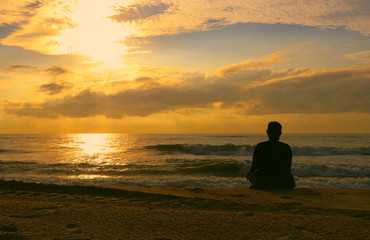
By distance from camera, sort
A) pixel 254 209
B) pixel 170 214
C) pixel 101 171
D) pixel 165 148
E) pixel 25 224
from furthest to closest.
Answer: pixel 165 148
pixel 101 171
pixel 254 209
pixel 170 214
pixel 25 224

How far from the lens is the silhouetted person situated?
6234mm

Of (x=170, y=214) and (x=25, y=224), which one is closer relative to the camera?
(x=25, y=224)

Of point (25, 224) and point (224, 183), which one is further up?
point (25, 224)

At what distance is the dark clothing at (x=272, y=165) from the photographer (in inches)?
246

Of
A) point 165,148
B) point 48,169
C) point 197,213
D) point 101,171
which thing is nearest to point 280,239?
point 197,213

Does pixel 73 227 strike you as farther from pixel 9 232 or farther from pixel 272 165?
pixel 272 165

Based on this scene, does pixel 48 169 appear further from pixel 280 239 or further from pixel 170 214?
pixel 280 239

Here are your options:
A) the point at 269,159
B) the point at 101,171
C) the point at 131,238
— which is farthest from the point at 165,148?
the point at 131,238

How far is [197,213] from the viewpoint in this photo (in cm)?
482

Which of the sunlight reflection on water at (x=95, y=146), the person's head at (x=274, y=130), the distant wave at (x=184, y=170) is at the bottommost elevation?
the sunlight reflection on water at (x=95, y=146)

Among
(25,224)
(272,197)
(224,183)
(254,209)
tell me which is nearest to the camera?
(25,224)

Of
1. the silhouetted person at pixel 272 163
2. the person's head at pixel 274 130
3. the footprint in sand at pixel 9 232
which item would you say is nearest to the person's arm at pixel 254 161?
the silhouetted person at pixel 272 163

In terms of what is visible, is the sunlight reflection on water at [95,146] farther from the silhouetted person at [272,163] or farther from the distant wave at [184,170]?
the silhouetted person at [272,163]

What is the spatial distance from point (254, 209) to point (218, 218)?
3.42ft
